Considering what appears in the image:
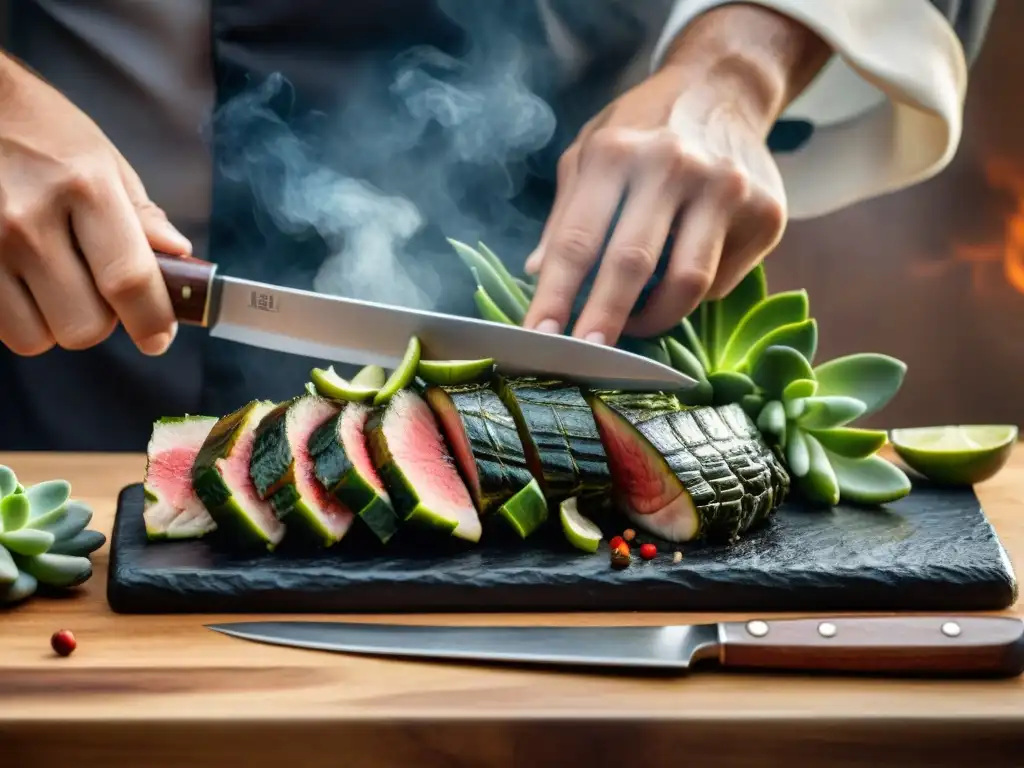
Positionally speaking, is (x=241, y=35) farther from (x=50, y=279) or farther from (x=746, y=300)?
(x=746, y=300)

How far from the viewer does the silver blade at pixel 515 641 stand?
1541 millimetres

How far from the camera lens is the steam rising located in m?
2.92

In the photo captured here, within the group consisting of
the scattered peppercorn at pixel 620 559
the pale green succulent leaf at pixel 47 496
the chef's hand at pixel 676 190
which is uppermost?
the chef's hand at pixel 676 190

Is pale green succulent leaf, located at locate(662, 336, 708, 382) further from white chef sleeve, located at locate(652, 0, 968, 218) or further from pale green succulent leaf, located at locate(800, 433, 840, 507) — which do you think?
white chef sleeve, located at locate(652, 0, 968, 218)

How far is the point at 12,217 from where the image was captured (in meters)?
2.06

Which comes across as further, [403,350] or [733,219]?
[733,219]

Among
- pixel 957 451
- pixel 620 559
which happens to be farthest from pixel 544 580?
pixel 957 451

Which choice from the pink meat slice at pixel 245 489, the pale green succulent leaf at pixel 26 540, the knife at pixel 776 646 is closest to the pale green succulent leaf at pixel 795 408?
the knife at pixel 776 646

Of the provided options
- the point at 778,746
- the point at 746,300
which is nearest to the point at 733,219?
the point at 746,300

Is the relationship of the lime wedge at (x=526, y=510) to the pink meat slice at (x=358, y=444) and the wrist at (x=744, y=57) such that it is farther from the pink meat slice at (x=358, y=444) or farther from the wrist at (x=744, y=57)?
the wrist at (x=744, y=57)

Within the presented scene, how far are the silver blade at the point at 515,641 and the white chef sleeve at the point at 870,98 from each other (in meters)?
1.43

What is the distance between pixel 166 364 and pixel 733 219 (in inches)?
65.4

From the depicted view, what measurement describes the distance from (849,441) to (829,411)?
0.07 metres

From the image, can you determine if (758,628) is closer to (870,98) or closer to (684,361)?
(684,361)
